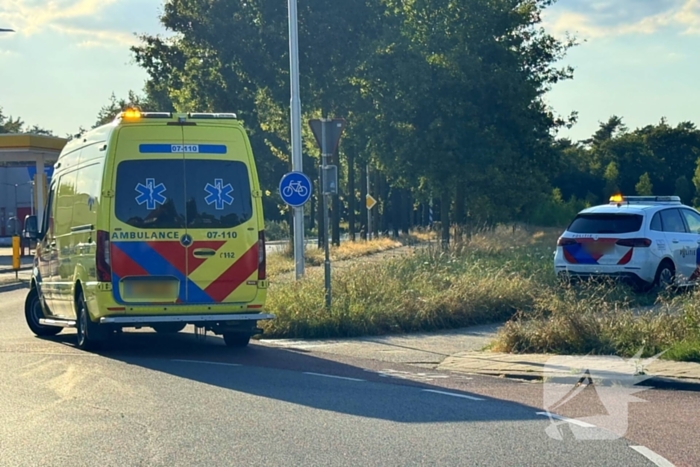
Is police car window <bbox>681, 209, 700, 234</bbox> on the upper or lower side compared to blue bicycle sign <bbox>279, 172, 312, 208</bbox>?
lower

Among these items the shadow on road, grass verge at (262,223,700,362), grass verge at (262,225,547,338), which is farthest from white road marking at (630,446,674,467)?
grass verge at (262,225,547,338)

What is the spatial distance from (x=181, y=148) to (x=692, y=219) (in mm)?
9931

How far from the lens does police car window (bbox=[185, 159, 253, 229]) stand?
12586mm

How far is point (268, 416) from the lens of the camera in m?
8.59

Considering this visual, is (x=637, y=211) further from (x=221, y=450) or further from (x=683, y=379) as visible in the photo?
(x=221, y=450)

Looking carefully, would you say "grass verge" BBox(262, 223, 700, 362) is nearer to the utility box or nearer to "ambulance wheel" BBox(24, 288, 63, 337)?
the utility box

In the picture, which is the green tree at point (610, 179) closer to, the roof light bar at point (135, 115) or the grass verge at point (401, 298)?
the grass verge at point (401, 298)

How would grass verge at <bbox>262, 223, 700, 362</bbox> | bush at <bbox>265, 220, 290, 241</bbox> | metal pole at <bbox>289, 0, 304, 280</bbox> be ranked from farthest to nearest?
bush at <bbox>265, 220, 290, 241</bbox> → metal pole at <bbox>289, 0, 304, 280</bbox> → grass verge at <bbox>262, 223, 700, 362</bbox>

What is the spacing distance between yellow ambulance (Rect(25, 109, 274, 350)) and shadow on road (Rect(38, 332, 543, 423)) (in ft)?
1.58

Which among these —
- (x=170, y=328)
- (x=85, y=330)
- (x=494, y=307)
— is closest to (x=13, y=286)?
(x=170, y=328)

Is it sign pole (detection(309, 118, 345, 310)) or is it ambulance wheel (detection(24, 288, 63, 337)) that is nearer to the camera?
ambulance wheel (detection(24, 288, 63, 337))

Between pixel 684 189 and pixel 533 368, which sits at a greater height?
pixel 684 189

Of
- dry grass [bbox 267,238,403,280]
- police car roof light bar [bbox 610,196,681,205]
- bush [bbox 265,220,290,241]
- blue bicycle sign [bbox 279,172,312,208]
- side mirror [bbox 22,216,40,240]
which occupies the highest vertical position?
blue bicycle sign [bbox 279,172,312,208]

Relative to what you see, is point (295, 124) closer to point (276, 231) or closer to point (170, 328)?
point (170, 328)
